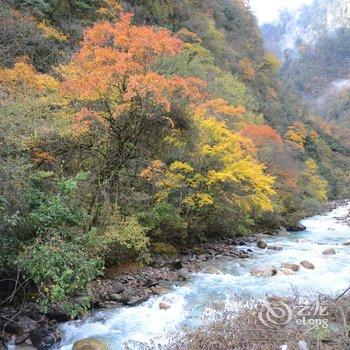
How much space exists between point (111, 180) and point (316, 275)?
316 inches

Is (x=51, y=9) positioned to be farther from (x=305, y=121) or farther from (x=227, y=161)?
(x=305, y=121)

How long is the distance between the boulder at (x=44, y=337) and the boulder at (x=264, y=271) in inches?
309

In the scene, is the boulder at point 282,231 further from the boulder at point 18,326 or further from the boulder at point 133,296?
the boulder at point 18,326

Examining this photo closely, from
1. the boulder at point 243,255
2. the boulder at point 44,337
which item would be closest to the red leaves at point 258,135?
the boulder at point 243,255

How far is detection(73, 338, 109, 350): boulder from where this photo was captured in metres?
8.89

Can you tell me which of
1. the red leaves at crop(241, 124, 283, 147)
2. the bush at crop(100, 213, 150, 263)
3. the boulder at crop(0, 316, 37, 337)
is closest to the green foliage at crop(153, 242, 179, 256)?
the bush at crop(100, 213, 150, 263)

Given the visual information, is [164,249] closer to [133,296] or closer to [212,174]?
[212,174]

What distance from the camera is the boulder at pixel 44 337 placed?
9.25 meters

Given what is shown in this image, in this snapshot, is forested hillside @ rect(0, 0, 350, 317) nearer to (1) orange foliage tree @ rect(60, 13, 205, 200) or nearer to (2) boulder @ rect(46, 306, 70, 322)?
(1) orange foliage tree @ rect(60, 13, 205, 200)

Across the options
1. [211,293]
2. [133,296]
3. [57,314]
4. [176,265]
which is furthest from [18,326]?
[176,265]

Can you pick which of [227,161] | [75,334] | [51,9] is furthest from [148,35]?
[51,9]

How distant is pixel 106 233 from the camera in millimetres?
12836

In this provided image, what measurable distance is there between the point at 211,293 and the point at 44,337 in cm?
549

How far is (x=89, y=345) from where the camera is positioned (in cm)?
895
